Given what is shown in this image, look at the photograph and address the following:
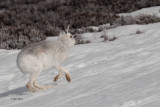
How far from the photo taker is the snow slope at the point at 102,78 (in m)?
4.79

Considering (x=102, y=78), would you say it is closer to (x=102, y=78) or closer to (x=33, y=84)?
(x=102, y=78)

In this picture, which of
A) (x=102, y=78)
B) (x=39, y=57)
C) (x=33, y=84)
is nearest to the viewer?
(x=39, y=57)

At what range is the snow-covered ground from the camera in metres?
4.79

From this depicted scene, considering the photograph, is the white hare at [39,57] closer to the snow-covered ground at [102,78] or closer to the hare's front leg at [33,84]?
the hare's front leg at [33,84]

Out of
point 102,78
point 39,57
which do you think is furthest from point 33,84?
point 102,78

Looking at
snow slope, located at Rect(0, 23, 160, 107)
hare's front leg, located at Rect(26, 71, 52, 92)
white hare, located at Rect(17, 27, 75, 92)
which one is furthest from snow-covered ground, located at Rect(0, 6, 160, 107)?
white hare, located at Rect(17, 27, 75, 92)

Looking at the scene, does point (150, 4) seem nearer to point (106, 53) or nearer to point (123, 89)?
point (106, 53)

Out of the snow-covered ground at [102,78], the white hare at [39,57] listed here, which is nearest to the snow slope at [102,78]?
the snow-covered ground at [102,78]

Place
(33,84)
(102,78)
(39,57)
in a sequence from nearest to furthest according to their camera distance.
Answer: (39,57) < (102,78) < (33,84)

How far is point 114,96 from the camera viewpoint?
4.82 m

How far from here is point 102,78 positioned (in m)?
6.43

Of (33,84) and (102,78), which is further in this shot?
(33,84)

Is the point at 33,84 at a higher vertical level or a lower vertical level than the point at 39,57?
lower

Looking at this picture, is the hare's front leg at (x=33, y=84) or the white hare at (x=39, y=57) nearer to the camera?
the white hare at (x=39, y=57)
